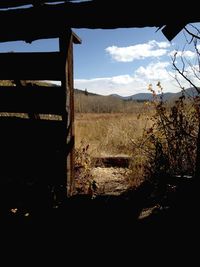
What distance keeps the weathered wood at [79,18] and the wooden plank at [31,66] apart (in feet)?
1.02

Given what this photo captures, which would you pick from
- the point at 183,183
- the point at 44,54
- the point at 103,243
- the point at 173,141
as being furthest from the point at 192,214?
the point at 44,54

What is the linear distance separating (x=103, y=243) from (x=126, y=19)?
9.36 feet

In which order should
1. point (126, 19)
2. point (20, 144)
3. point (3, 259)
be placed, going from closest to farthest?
point (3, 259), point (126, 19), point (20, 144)

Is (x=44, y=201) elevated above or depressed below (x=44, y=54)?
below

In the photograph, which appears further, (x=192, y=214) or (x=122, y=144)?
(x=122, y=144)

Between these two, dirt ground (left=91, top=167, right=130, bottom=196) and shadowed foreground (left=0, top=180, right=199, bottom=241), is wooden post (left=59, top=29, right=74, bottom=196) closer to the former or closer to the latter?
shadowed foreground (left=0, top=180, right=199, bottom=241)

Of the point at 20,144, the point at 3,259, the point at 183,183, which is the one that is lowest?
the point at 3,259

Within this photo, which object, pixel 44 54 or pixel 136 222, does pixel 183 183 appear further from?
pixel 44 54

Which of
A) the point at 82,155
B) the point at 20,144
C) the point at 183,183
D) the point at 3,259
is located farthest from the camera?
the point at 82,155

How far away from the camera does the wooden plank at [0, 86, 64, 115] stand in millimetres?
5586

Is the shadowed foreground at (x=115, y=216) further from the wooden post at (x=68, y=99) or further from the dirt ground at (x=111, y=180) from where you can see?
the dirt ground at (x=111, y=180)

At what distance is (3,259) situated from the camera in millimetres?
4211

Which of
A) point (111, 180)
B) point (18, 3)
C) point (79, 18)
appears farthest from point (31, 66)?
point (111, 180)

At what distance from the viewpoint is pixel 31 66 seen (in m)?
5.65
